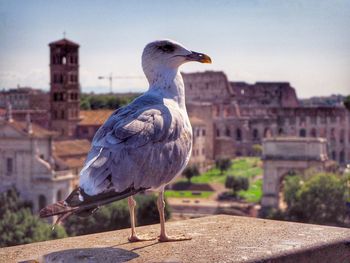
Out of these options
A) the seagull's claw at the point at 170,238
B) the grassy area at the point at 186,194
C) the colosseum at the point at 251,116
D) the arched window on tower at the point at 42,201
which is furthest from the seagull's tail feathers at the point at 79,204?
the colosseum at the point at 251,116

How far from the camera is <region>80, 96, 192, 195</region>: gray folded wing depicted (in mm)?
2885

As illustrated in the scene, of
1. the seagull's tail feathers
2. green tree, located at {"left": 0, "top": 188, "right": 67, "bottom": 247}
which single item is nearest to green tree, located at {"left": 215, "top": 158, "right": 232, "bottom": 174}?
green tree, located at {"left": 0, "top": 188, "right": 67, "bottom": 247}

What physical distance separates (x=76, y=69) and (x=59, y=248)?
31.9 meters

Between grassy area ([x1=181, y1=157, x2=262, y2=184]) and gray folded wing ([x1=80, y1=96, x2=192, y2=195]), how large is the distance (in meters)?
28.9

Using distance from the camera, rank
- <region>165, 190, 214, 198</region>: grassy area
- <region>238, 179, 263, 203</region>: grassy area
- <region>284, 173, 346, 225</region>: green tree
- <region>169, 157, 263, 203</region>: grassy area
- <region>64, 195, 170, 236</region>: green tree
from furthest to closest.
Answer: <region>169, 157, 263, 203</region>: grassy area, <region>165, 190, 214, 198</region>: grassy area, <region>238, 179, 263, 203</region>: grassy area, <region>284, 173, 346, 225</region>: green tree, <region>64, 195, 170, 236</region>: green tree

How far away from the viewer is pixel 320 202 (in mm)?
19859

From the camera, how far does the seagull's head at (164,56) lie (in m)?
3.33

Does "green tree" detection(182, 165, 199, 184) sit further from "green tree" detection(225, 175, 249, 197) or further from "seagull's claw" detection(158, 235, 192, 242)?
"seagull's claw" detection(158, 235, 192, 242)

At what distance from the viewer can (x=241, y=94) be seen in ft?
192

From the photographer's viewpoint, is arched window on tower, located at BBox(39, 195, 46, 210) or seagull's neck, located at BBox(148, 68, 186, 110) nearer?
seagull's neck, located at BBox(148, 68, 186, 110)

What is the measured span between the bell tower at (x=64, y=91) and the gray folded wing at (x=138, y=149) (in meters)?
30.5

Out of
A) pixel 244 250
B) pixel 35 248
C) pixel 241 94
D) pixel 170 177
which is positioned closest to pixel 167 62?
pixel 170 177

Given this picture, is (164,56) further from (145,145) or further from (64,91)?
(64,91)

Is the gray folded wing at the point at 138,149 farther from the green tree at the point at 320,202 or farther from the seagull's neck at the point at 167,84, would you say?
the green tree at the point at 320,202
